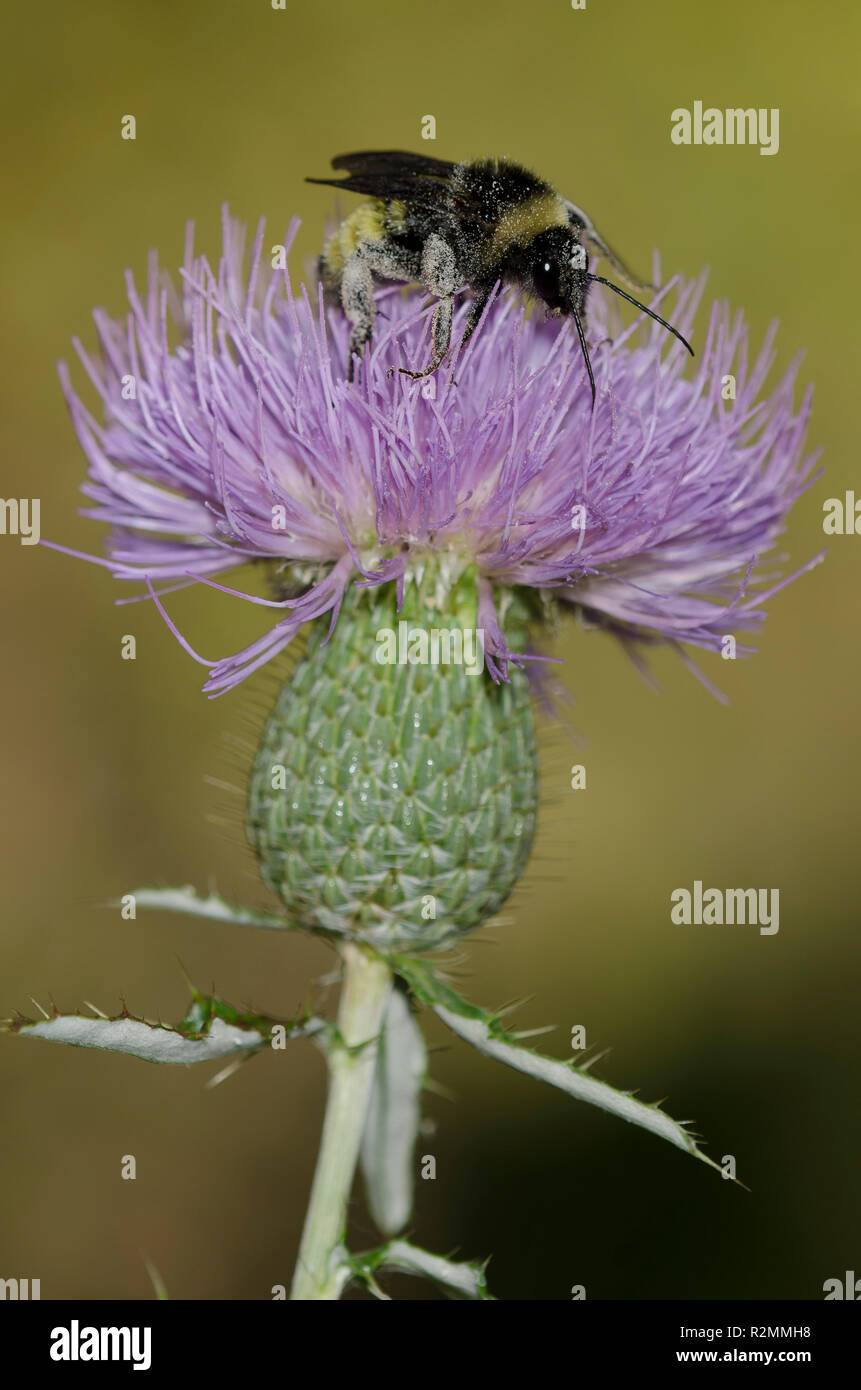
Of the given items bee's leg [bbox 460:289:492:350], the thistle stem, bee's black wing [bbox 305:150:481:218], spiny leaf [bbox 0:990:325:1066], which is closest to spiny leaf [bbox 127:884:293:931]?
the thistle stem

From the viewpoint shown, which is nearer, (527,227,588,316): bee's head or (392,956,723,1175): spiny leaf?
(392,956,723,1175): spiny leaf

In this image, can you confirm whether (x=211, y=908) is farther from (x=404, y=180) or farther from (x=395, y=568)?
(x=404, y=180)

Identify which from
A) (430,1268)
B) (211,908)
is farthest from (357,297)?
(430,1268)

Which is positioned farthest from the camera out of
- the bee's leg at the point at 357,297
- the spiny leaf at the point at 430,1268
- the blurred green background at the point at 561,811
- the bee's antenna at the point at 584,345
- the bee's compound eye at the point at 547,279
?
the blurred green background at the point at 561,811

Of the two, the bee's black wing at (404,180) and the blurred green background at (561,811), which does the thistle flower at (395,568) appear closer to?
the bee's black wing at (404,180)

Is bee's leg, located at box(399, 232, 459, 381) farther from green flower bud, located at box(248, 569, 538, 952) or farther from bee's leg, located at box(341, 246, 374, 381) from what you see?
green flower bud, located at box(248, 569, 538, 952)

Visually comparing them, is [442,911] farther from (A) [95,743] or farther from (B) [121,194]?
(B) [121,194]

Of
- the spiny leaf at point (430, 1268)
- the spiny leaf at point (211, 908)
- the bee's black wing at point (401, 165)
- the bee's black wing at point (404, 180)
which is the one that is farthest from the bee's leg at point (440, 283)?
the spiny leaf at point (430, 1268)
